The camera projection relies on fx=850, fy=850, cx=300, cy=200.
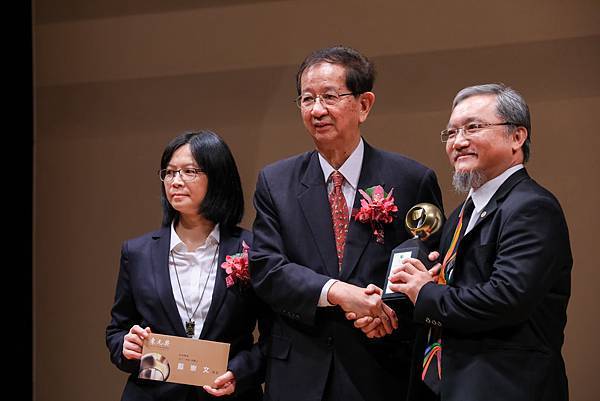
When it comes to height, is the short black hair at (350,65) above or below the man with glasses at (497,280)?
above

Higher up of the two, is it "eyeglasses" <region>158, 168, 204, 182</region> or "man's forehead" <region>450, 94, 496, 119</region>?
"man's forehead" <region>450, 94, 496, 119</region>

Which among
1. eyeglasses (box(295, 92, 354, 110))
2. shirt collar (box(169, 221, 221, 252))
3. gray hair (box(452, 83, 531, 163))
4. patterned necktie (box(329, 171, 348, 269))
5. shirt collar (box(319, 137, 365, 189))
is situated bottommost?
shirt collar (box(169, 221, 221, 252))

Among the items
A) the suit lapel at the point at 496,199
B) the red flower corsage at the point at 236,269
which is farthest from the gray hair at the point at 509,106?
the red flower corsage at the point at 236,269

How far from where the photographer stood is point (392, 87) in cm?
478

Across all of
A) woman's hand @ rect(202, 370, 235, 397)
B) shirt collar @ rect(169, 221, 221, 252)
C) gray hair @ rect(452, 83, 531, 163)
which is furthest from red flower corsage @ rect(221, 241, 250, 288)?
gray hair @ rect(452, 83, 531, 163)

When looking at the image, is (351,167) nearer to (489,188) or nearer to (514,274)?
(489,188)

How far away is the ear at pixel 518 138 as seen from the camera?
274 centimetres

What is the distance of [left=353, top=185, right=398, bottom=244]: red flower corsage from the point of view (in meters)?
2.96

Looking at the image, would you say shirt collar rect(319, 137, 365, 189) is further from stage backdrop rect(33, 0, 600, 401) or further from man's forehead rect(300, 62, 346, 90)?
stage backdrop rect(33, 0, 600, 401)

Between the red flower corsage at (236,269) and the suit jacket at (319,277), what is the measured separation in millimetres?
218

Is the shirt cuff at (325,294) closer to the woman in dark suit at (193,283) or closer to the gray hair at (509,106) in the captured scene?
the woman in dark suit at (193,283)

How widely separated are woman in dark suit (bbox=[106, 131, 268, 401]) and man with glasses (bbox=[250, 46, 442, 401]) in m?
0.28

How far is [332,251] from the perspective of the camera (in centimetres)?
300
